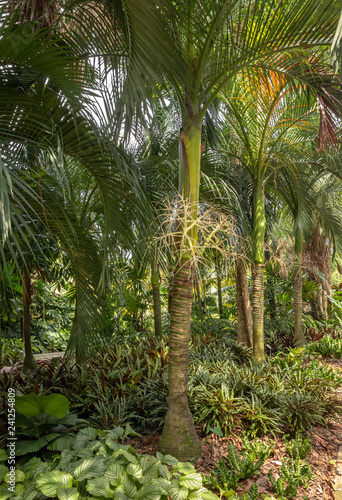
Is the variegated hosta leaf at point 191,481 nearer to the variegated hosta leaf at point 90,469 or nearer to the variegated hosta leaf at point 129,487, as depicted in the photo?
the variegated hosta leaf at point 129,487

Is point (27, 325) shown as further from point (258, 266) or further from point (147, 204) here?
point (258, 266)

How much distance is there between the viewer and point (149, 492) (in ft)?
6.19

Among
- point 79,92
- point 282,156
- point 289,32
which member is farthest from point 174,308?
point 282,156

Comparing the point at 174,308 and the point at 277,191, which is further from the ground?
the point at 277,191

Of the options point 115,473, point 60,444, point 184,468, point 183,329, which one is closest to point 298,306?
point 183,329

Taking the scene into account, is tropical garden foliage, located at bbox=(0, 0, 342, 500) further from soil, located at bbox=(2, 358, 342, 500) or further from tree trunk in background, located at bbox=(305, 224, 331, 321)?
tree trunk in background, located at bbox=(305, 224, 331, 321)

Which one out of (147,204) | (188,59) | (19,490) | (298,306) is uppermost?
(188,59)

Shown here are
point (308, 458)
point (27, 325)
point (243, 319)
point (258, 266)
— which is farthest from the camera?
point (243, 319)

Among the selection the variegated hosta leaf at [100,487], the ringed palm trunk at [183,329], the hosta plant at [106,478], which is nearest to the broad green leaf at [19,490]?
the hosta plant at [106,478]

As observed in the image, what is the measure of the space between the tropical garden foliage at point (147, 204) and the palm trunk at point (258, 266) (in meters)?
0.02

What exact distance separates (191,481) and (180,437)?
683mm

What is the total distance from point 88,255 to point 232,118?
9.73ft

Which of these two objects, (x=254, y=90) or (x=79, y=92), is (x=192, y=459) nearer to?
(x=79, y=92)

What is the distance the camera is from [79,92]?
259cm
